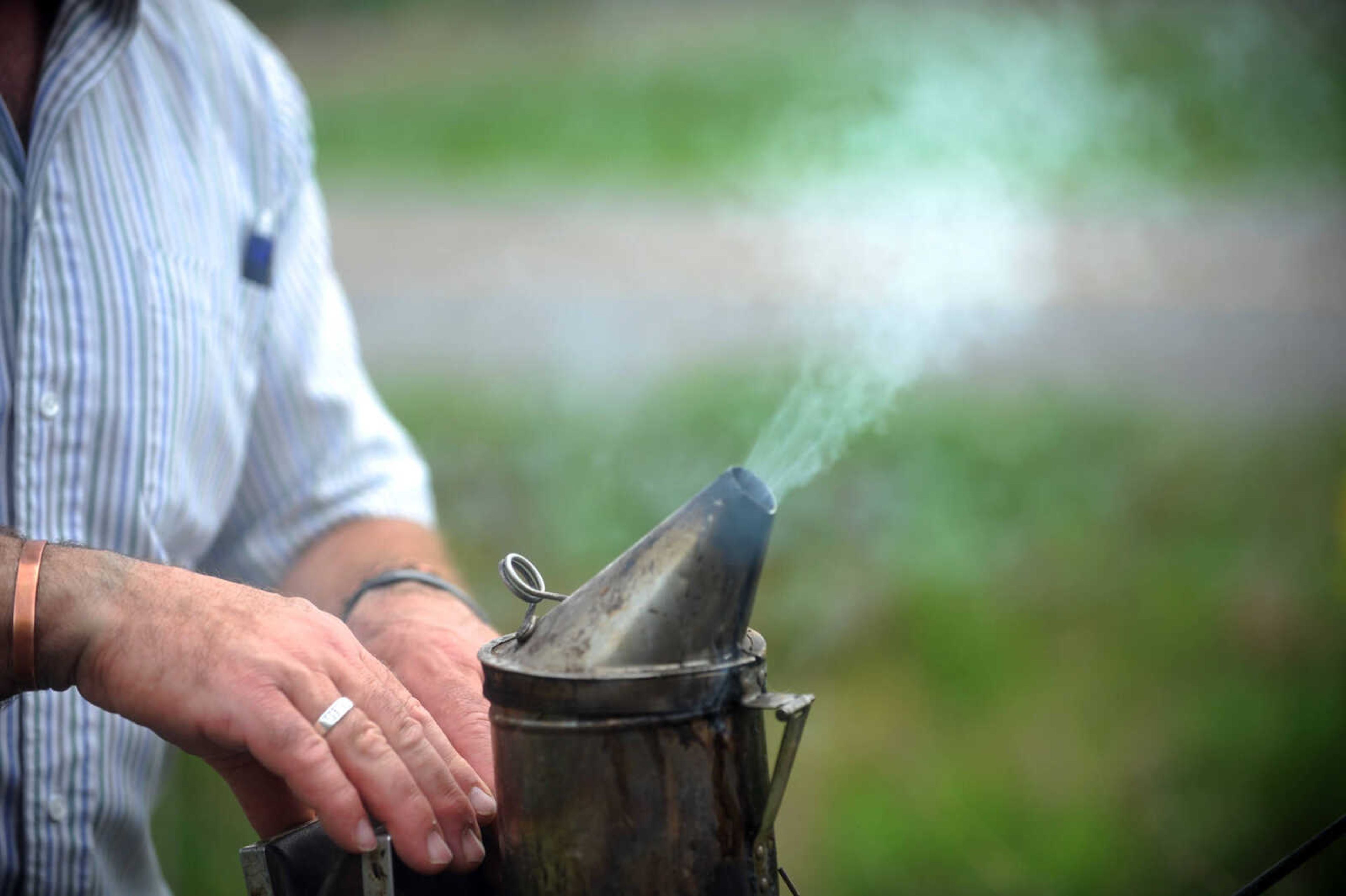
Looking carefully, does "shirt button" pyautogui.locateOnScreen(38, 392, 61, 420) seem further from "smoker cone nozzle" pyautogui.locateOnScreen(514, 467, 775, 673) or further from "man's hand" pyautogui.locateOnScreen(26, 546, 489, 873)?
"smoker cone nozzle" pyautogui.locateOnScreen(514, 467, 775, 673)

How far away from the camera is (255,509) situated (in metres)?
2.23

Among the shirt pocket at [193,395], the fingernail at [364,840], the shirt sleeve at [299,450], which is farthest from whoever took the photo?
the shirt sleeve at [299,450]

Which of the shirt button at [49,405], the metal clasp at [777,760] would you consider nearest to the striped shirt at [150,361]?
the shirt button at [49,405]

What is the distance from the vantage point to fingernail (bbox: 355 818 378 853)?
47.9 inches

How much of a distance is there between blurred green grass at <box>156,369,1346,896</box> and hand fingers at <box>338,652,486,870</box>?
11.0 feet

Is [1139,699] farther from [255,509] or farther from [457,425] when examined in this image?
[255,509]

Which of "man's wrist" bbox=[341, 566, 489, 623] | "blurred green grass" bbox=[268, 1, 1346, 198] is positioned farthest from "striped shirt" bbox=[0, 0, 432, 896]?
"blurred green grass" bbox=[268, 1, 1346, 198]

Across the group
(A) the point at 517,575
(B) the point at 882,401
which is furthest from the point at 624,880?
(B) the point at 882,401

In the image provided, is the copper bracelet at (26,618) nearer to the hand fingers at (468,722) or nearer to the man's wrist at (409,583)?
the hand fingers at (468,722)

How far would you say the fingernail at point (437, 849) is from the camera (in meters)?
1.22

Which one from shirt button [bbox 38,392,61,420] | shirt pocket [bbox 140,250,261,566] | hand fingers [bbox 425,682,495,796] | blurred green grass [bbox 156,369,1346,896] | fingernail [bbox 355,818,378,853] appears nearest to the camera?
fingernail [bbox 355,818,378,853]

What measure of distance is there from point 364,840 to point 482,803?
6.0 inches

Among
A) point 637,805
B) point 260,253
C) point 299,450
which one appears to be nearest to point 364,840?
point 637,805

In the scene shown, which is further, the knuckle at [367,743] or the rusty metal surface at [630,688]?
the knuckle at [367,743]
